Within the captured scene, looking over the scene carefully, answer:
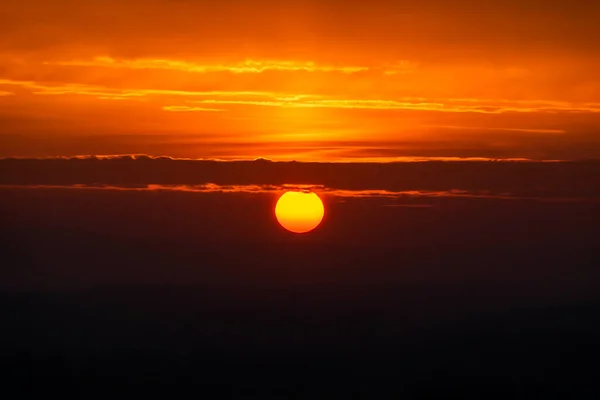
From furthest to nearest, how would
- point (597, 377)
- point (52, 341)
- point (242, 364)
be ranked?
point (52, 341) → point (242, 364) → point (597, 377)

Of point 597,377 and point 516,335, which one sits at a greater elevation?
point 516,335

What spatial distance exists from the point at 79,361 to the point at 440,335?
1548cm

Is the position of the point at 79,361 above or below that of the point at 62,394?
above

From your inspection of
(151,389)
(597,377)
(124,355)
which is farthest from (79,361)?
(597,377)

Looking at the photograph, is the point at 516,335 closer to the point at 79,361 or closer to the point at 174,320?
the point at 174,320

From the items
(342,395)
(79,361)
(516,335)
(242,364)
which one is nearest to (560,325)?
(516,335)

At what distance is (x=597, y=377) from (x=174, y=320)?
59.5 feet

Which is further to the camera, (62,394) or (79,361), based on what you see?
(79,361)

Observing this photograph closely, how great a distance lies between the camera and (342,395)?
113 ft

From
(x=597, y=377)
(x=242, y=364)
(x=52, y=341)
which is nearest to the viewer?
(x=597, y=377)

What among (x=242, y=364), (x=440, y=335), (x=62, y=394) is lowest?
(x=62, y=394)

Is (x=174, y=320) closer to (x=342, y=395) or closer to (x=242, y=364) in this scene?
(x=242, y=364)

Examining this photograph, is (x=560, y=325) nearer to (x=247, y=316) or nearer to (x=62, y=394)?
(x=247, y=316)

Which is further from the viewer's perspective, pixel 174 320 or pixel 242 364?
pixel 174 320
